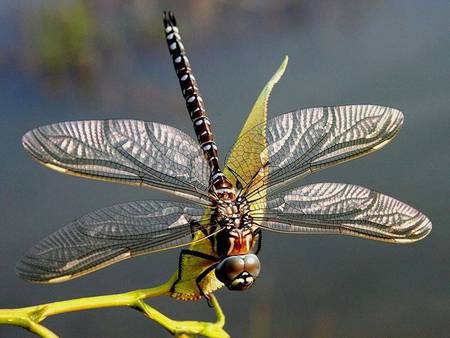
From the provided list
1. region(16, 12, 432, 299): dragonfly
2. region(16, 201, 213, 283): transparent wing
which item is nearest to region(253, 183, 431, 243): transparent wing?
region(16, 12, 432, 299): dragonfly

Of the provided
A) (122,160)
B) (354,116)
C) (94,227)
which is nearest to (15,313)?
(94,227)

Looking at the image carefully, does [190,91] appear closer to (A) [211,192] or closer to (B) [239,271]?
(A) [211,192]

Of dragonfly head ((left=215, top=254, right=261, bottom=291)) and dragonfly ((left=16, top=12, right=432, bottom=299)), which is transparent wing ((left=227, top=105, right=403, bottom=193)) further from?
dragonfly head ((left=215, top=254, right=261, bottom=291))

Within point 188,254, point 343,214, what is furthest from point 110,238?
point 343,214

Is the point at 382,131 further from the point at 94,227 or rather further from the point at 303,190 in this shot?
the point at 94,227

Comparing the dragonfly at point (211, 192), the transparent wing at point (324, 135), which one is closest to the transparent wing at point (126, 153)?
the dragonfly at point (211, 192)

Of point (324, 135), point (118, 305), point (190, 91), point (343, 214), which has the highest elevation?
point (190, 91)
